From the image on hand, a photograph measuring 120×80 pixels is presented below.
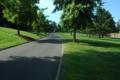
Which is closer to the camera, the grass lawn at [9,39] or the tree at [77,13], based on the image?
the grass lawn at [9,39]

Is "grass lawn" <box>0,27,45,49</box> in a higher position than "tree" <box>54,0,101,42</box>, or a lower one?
lower

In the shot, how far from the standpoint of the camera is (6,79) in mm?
12055

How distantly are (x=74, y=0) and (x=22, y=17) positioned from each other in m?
12.5

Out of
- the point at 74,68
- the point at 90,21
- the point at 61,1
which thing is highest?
the point at 61,1

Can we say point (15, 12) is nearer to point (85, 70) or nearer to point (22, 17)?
point (22, 17)

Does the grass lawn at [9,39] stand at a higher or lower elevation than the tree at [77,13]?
lower

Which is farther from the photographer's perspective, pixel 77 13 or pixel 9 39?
pixel 77 13

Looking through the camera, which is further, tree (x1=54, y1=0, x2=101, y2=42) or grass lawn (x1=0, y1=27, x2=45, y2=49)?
tree (x1=54, y1=0, x2=101, y2=42)

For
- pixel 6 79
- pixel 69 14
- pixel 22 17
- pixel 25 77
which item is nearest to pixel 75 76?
pixel 25 77

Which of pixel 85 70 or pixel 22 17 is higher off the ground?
pixel 22 17

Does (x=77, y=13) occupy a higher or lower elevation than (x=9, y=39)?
higher

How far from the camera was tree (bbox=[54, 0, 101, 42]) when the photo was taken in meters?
41.2

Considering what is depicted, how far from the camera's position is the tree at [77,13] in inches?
1622

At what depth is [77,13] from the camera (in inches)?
1619
